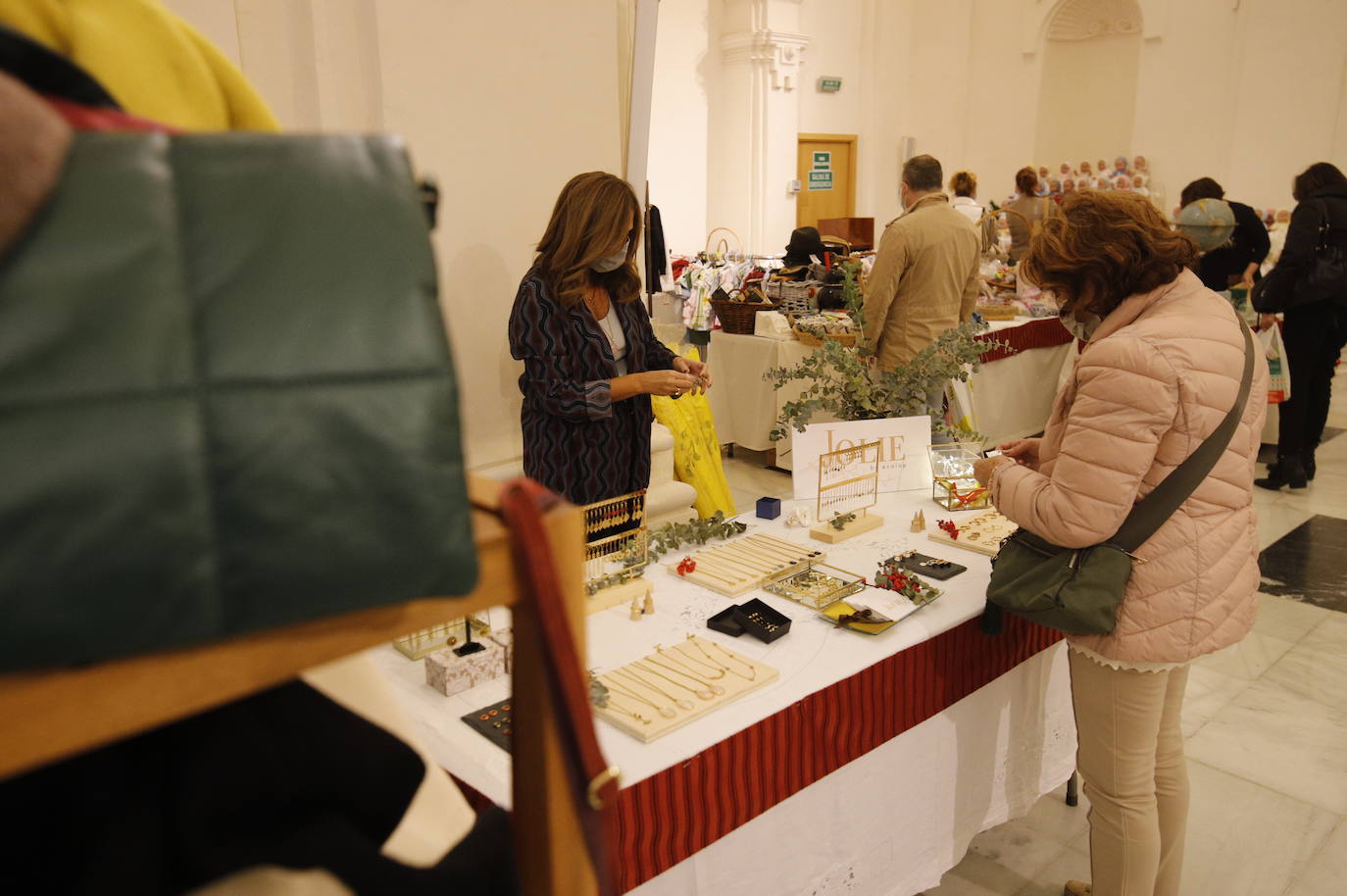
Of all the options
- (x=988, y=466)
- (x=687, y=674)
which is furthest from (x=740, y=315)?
(x=687, y=674)

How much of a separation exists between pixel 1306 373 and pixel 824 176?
7.53 metres

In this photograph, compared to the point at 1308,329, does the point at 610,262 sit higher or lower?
higher

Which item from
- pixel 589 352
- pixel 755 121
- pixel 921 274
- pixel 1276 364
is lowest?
pixel 1276 364

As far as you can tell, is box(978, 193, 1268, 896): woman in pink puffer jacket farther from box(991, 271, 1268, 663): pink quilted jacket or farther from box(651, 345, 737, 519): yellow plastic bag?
box(651, 345, 737, 519): yellow plastic bag

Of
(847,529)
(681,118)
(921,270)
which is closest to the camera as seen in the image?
(847,529)

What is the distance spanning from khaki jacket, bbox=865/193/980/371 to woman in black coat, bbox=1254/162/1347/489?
1.98 m

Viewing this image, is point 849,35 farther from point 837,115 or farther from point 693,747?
point 693,747

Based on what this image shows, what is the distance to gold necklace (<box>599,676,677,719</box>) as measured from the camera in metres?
1.61

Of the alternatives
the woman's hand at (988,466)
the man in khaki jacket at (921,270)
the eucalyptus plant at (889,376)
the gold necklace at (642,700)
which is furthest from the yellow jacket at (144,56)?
the man in khaki jacket at (921,270)

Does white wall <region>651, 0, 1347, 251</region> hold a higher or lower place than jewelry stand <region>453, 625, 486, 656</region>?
higher

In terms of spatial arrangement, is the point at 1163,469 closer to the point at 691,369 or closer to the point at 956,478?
the point at 956,478

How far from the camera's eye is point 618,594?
6.86 feet

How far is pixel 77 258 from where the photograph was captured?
0.35 metres

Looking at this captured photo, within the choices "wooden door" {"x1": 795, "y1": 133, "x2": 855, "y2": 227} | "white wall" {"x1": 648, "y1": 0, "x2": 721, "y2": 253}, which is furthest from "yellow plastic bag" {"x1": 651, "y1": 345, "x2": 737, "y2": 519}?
"wooden door" {"x1": 795, "y1": 133, "x2": 855, "y2": 227}
